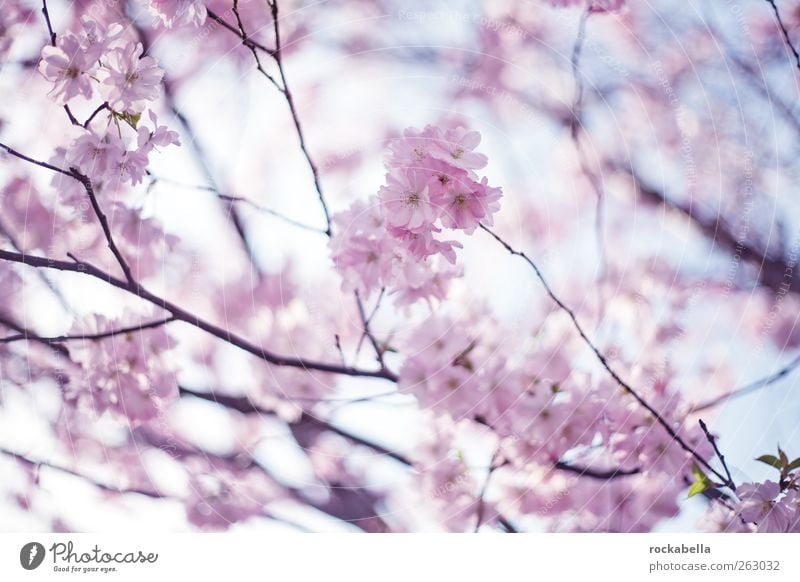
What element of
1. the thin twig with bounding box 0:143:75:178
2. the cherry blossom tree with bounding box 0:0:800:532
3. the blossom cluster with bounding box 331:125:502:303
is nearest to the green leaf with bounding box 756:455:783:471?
the cherry blossom tree with bounding box 0:0:800:532

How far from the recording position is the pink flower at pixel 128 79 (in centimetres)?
63

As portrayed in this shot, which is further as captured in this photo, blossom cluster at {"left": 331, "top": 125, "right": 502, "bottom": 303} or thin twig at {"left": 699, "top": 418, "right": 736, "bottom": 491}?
thin twig at {"left": 699, "top": 418, "right": 736, "bottom": 491}

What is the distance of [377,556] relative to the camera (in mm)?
661

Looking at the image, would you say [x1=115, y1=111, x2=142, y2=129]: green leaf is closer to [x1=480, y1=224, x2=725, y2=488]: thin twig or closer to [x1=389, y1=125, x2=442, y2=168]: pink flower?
[x1=389, y1=125, x2=442, y2=168]: pink flower

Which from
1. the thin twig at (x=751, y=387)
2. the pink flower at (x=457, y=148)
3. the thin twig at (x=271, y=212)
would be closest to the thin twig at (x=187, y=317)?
the thin twig at (x=271, y=212)

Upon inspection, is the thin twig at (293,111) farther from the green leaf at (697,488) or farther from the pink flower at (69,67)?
the green leaf at (697,488)

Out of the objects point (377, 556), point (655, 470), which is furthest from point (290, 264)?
point (655, 470)

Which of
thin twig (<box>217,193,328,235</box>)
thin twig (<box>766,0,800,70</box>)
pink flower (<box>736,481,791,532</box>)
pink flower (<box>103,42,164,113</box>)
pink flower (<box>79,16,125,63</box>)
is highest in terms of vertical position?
thin twig (<box>766,0,800,70</box>)

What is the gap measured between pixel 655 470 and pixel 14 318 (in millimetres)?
646

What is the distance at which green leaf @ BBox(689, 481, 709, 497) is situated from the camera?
693 mm

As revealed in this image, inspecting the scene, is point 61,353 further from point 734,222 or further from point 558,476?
point 734,222

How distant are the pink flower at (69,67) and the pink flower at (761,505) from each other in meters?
0.74

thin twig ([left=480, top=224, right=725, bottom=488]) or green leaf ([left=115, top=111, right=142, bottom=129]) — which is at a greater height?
green leaf ([left=115, top=111, right=142, bottom=129])

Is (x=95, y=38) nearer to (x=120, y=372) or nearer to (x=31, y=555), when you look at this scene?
(x=120, y=372)
